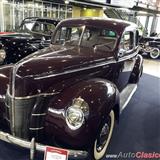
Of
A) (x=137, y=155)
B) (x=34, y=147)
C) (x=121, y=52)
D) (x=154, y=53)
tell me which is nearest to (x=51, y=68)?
(x=34, y=147)

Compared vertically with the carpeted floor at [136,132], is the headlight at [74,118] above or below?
above

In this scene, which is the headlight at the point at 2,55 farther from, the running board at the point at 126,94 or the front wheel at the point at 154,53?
the front wheel at the point at 154,53

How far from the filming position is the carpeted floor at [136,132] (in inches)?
106

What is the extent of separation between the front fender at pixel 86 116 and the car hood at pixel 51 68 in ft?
0.59

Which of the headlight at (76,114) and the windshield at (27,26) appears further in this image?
the windshield at (27,26)

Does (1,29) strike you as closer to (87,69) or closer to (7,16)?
(7,16)

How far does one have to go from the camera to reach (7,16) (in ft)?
43.0

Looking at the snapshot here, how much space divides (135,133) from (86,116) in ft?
5.12

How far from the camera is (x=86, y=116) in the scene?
6.64 ft

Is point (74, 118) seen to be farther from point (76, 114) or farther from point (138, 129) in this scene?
point (138, 129)

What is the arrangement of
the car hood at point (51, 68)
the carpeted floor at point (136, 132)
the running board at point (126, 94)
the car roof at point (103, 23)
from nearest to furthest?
1. the car hood at point (51, 68)
2. the carpeted floor at point (136, 132)
3. the running board at point (126, 94)
4. the car roof at point (103, 23)

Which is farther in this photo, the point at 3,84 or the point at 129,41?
the point at 129,41

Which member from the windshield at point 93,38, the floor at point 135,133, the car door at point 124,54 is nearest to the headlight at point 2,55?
the windshield at point 93,38

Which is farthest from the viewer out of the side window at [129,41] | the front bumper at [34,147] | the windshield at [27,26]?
the windshield at [27,26]
